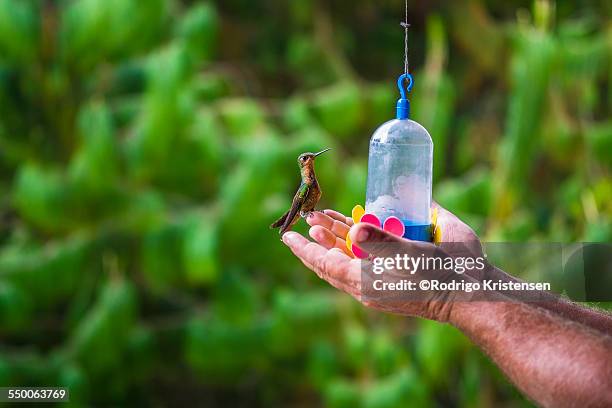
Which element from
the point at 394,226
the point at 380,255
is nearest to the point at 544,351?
the point at 380,255

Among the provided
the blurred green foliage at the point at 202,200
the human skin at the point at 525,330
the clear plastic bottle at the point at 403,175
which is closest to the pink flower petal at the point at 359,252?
the human skin at the point at 525,330

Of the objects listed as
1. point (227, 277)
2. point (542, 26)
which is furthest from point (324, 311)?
point (542, 26)

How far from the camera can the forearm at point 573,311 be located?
1086 mm

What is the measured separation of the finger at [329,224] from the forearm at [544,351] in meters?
0.31

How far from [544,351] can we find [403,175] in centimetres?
43

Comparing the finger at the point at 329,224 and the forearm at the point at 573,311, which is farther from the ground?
the finger at the point at 329,224

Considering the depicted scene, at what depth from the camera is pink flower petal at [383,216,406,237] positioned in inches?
47.1

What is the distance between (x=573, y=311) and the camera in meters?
1.14

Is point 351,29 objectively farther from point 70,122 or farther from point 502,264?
point 502,264

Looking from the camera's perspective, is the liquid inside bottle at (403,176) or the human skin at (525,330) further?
the liquid inside bottle at (403,176)

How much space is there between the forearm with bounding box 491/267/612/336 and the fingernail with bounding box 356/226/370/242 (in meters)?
0.17

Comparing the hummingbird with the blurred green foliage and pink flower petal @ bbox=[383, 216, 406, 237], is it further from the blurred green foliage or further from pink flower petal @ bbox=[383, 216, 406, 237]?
the blurred green foliage

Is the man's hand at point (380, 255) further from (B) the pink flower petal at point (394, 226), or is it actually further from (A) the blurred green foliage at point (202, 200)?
(A) the blurred green foliage at point (202, 200)

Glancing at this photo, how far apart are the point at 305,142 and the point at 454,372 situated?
57.5 inches
